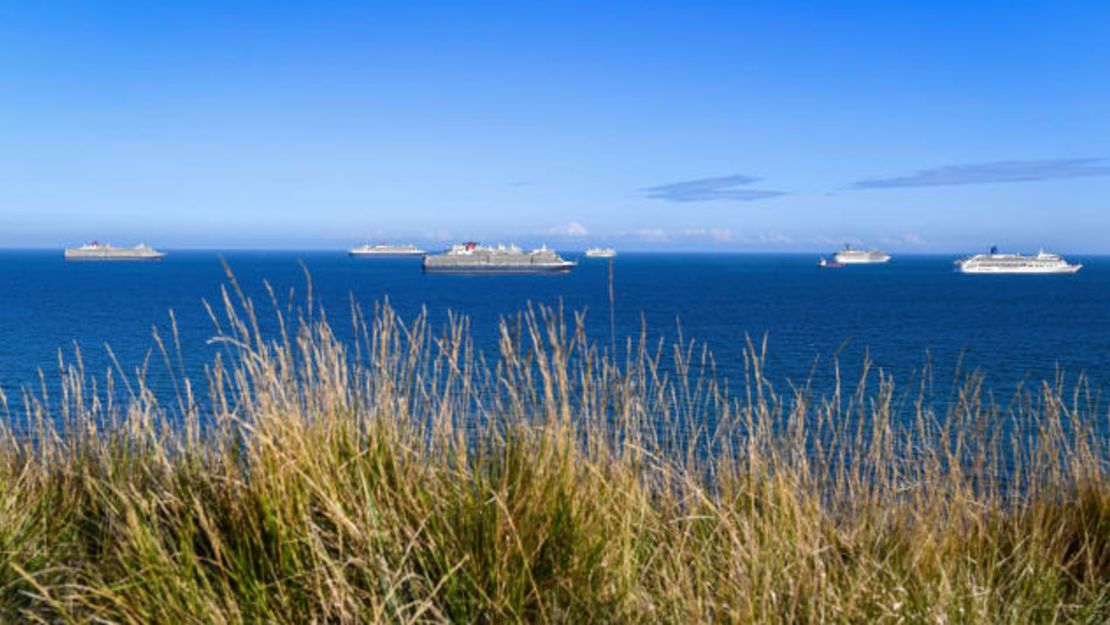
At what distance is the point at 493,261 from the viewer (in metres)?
105

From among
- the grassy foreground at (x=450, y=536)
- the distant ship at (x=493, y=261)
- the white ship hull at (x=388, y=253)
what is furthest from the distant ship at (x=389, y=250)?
the grassy foreground at (x=450, y=536)

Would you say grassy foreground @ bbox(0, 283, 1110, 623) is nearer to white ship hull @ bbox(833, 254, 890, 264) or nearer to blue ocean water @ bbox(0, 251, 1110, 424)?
blue ocean water @ bbox(0, 251, 1110, 424)

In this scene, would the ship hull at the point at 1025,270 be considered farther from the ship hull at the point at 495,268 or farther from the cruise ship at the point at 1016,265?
the ship hull at the point at 495,268

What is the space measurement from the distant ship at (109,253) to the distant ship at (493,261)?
89.1 metres

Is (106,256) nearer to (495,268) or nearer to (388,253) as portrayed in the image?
(388,253)

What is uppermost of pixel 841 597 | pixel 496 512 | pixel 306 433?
pixel 306 433

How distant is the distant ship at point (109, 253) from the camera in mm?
163875

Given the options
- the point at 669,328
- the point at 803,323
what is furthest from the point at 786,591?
the point at 803,323

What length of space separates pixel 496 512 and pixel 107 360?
29.1 m

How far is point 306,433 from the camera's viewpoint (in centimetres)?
302

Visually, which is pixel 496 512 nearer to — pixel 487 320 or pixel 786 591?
pixel 786 591

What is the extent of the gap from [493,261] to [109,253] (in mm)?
99457

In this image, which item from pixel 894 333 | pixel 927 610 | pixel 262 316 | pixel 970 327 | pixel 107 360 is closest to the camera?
pixel 927 610

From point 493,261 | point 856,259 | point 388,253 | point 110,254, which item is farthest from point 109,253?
point 856,259
